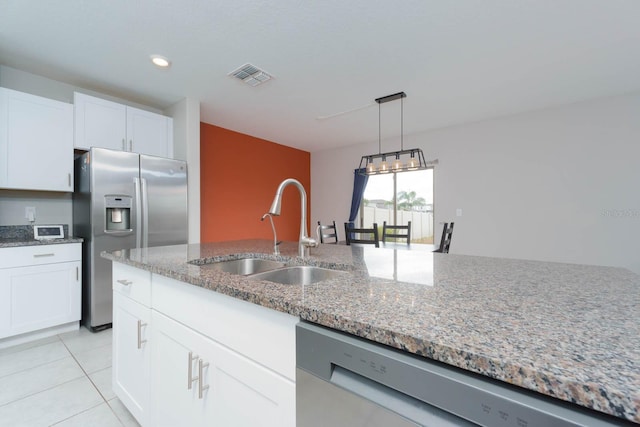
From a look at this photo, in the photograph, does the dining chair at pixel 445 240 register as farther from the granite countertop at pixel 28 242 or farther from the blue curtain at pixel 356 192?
the granite countertop at pixel 28 242

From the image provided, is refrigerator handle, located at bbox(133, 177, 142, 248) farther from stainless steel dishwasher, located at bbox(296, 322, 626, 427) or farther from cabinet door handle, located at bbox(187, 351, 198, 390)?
stainless steel dishwasher, located at bbox(296, 322, 626, 427)

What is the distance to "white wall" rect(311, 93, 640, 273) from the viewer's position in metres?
3.22

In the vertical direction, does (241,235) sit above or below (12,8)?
below

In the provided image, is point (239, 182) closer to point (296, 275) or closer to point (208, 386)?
point (296, 275)

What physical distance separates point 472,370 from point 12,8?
315 centimetres

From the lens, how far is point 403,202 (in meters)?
5.02

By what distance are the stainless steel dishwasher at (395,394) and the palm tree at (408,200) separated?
4515 mm

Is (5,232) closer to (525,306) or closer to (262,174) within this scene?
(262,174)

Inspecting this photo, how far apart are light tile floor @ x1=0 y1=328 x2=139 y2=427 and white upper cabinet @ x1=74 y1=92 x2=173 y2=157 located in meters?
1.83

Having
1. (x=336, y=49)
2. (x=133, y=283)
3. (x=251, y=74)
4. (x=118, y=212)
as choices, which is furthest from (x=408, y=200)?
(x=133, y=283)

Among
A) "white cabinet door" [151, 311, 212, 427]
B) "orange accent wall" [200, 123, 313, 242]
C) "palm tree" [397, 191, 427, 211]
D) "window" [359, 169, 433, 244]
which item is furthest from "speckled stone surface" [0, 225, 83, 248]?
"palm tree" [397, 191, 427, 211]

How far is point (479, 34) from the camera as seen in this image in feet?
6.98

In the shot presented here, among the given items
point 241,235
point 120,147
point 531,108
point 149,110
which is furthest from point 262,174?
point 531,108

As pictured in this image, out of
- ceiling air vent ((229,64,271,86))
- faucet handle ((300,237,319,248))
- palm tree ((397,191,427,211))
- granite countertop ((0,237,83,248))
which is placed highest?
ceiling air vent ((229,64,271,86))
